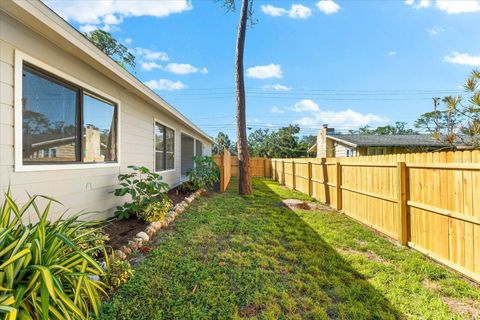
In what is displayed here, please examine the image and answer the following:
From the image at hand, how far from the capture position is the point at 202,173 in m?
8.74

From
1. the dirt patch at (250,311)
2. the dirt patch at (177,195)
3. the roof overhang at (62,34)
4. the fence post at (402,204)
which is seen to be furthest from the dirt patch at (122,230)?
the fence post at (402,204)

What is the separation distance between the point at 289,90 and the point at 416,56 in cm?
1818

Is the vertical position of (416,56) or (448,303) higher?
(416,56)

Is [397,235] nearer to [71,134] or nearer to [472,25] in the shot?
[71,134]

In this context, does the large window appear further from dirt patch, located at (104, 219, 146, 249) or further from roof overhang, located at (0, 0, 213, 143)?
dirt patch, located at (104, 219, 146, 249)

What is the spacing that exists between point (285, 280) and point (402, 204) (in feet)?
8.23

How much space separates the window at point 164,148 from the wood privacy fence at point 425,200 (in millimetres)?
5273

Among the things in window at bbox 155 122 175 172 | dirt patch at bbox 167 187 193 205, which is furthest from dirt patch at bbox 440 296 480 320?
window at bbox 155 122 175 172

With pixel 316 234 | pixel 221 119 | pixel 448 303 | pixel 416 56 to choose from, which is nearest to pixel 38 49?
pixel 316 234

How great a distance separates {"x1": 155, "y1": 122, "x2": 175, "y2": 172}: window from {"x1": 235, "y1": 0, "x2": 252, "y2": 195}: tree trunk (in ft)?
8.07

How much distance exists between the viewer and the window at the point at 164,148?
7598 millimetres

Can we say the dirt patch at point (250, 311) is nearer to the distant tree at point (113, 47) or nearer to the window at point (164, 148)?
the window at point (164, 148)

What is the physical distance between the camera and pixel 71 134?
3605mm

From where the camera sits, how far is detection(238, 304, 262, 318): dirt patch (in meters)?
2.24
